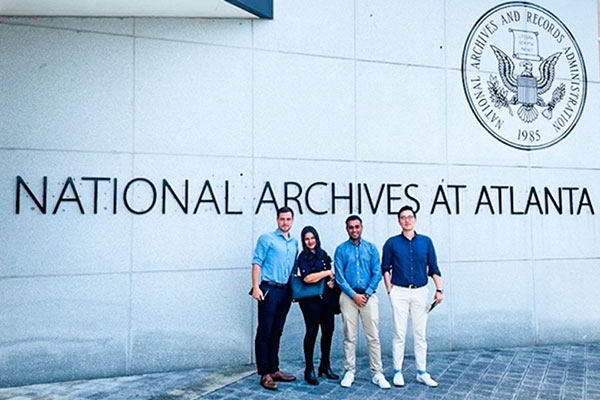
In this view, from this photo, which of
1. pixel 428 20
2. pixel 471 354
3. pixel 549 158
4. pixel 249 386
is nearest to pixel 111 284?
pixel 249 386

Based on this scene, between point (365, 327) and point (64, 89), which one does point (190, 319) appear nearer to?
point (365, 327)

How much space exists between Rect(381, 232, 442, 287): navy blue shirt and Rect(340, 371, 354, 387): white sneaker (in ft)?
3.32

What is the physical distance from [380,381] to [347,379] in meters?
0.33

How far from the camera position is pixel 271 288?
16.4 feet

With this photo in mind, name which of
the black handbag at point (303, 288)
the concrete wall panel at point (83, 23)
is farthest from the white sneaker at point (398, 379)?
the concrete wall panel at point (83, 23)

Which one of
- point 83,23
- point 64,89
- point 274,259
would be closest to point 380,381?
point 274,259

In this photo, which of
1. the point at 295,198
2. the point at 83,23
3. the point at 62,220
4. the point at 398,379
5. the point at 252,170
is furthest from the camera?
the point at 295,198

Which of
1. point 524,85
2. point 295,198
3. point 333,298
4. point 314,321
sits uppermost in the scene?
point 524,85

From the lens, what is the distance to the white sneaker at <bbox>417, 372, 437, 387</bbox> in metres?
5.01

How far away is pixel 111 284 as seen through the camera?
544 cm

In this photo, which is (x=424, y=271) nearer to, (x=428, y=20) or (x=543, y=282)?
(x=543, y=282)

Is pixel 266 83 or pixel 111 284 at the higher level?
pixel 266 83

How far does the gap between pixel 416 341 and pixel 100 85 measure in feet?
14.3

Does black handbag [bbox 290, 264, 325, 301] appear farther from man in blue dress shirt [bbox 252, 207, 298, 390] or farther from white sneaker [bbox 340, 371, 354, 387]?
white sneaker [bbox 340, 371, 354, 387]
